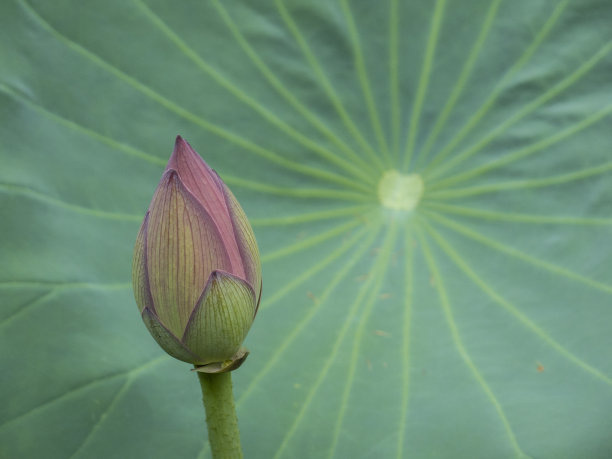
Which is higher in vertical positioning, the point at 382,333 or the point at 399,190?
the point at 399,190

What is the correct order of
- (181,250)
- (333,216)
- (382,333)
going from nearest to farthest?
(181,250) < (382,333) < (333,216)

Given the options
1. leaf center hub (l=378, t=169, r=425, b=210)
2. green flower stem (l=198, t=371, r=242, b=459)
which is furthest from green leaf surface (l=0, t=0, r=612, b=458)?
green flower stem (l=198, t=371, r=242, b=459)

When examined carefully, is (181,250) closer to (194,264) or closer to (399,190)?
(194,264)

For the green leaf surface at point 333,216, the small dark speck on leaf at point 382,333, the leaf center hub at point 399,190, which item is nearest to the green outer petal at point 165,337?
the green leaf surface at point 333,216

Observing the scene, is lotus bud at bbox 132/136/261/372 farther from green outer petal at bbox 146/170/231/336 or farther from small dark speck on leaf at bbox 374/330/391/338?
small dark speck on leaf at bbox 374/330/391/338

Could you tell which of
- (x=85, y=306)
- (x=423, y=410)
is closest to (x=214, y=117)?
(x=85, y=306)

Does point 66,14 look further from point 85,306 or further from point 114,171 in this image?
point 85,306

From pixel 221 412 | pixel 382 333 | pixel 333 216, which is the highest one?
pixel 333 216

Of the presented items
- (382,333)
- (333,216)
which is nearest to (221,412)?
(382,333)
